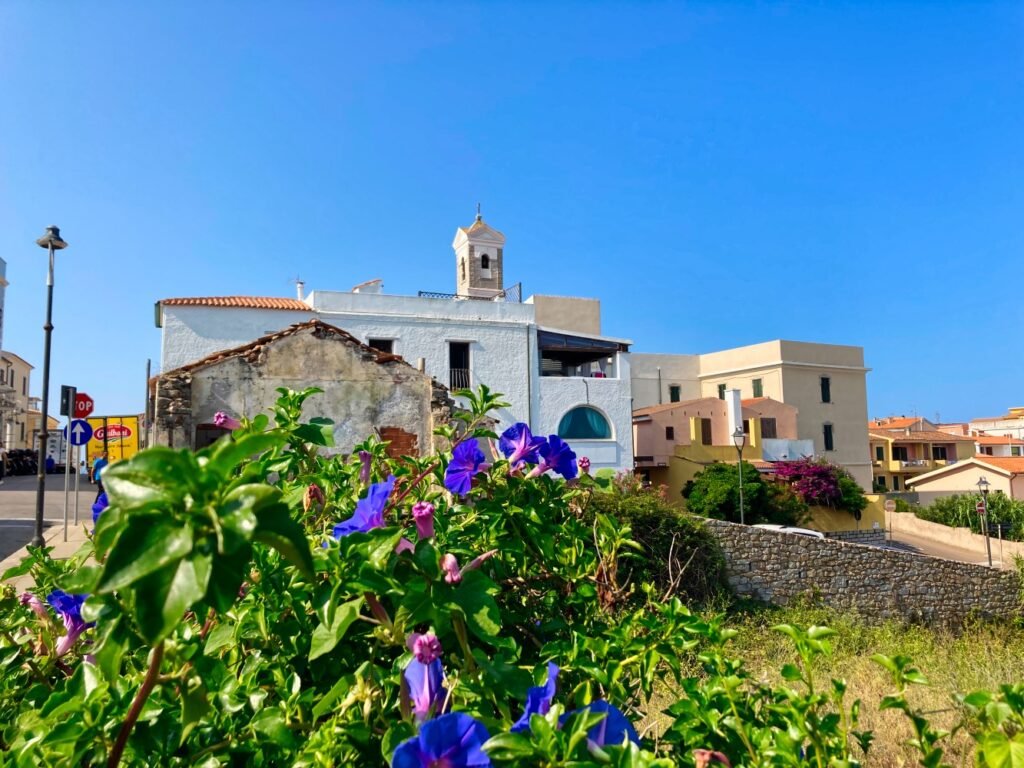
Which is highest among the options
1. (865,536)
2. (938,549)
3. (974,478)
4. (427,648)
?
(427,648)

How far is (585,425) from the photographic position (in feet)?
68.0

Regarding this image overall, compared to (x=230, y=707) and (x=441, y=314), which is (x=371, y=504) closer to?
(x=230, y=707)

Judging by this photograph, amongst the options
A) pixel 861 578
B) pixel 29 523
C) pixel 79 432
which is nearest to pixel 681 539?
pixel 861 578

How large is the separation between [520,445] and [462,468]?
0.59ft

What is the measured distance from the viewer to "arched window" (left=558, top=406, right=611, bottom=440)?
2048cm

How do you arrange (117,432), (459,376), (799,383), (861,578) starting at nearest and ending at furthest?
(861,578)
(117,432)
(459,376)
(799,383)

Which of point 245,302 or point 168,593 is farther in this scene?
point 245,302

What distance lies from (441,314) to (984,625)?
1542 centimetres

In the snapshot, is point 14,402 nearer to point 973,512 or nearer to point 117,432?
point 117,432

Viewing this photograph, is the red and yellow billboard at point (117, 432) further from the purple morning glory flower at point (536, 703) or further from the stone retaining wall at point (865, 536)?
the stone retaining wall at point (865, 536)

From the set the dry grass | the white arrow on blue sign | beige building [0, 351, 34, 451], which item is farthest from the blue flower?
beige building [0, 351, 34, 451]

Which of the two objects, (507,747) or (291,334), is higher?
(291,334)

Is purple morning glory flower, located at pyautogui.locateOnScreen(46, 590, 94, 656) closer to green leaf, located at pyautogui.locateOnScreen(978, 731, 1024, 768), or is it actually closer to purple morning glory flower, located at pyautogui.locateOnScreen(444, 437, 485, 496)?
purple morning glory flower, located at pyautogui.locateOnScreen(444, 437, 485, 496)

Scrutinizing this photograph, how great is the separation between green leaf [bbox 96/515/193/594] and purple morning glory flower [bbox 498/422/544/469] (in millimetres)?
1071
